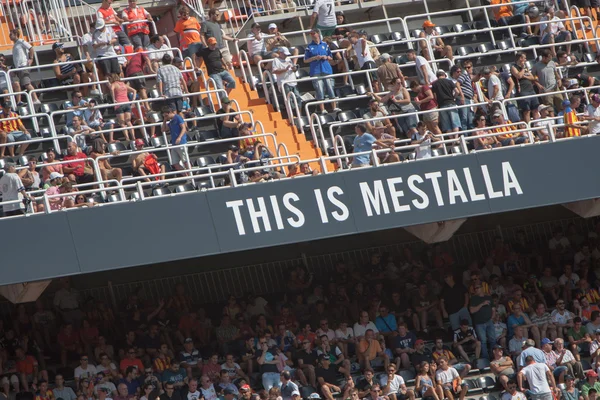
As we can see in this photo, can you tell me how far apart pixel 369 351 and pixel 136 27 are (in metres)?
7.39

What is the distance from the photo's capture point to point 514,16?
24.7m

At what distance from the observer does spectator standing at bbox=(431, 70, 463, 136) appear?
806 inches

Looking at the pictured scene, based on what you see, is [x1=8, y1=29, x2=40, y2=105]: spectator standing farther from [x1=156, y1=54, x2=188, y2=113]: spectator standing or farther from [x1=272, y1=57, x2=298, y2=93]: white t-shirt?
[x1=272, y1=57, x2=298, y2=93]: white t-shirt

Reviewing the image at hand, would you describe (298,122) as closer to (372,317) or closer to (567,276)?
(372,317)

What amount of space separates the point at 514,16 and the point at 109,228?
1031cm

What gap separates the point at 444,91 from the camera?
821 inches

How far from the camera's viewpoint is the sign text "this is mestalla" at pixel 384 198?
1795 centimetres

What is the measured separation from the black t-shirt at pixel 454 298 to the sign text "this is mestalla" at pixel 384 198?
252 cm

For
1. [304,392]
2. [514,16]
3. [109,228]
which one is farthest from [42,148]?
[514,16]

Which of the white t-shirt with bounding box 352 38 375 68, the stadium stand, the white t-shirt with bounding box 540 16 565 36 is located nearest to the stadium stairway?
the stadium stand

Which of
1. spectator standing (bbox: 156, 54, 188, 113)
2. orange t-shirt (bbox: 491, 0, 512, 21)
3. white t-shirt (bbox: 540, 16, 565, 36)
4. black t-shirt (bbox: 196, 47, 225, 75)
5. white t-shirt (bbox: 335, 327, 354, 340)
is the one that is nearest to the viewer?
white t-shirt (bbox: 335, 327, 354, 340)

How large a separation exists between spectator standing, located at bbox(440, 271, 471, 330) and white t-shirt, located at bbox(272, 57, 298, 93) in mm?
3990

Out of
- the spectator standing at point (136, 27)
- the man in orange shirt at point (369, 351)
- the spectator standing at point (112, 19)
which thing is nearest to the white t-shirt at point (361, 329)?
the man in orange shirt at point (369, 351)

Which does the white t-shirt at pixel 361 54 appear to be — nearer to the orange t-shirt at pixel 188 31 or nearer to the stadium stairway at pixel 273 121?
the stadium stairway at pixel 273 121
